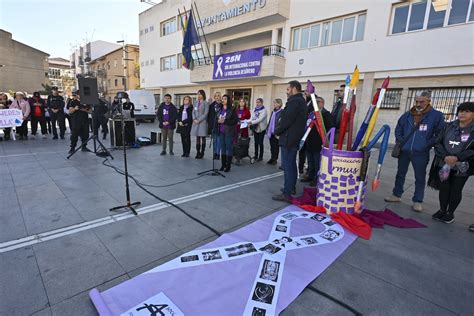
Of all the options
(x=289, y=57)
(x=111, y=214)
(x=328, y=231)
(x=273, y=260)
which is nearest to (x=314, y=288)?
(x=273, y=260)

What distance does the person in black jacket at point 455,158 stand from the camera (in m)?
3.15

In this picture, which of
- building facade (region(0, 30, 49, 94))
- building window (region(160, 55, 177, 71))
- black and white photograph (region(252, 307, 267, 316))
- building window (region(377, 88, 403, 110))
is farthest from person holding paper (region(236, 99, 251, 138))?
building facade (region(0, 30, 49, 94))

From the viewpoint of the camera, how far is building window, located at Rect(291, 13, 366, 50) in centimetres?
1117

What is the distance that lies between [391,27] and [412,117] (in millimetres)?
8842

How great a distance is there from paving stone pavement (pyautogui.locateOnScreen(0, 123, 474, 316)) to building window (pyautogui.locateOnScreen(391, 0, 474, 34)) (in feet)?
25.9

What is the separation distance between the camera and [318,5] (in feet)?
39.6

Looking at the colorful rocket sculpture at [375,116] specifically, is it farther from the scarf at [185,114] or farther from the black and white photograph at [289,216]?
the scarf at [185,114]

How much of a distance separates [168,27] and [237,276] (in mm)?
24004

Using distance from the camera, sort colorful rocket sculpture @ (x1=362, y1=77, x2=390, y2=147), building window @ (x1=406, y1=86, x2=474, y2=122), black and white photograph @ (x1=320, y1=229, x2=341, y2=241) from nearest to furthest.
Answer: black and white photograph @ (x1=320, y1=229, x2=341, y2=241) → colorful rocket sculpture @ (x1=362, y1=77, x2=390, y2=147) → building window @ (x1=406, y1=86, x2=474, y2=122)

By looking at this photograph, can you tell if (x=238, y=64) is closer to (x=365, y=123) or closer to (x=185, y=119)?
(x=185, y=119)

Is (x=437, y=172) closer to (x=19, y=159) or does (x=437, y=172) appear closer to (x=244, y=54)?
(x=19, y=159)

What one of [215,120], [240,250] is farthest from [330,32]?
[240,250]

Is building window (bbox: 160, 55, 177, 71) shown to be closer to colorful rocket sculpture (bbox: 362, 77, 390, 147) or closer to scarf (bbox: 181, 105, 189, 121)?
scarf (bbox: 181, 105, 189, 121)

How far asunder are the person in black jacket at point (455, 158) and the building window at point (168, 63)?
2111 cm
